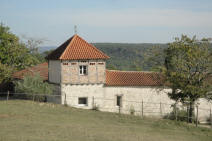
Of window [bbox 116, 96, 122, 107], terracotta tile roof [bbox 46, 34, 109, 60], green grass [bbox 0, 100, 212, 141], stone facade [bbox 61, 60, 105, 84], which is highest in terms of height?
terracotta tile roof [bbox 46, 34, 109, 60]

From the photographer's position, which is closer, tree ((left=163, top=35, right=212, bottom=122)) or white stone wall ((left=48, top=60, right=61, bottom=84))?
tree ((left=163, top=35, right=212, bottom=122))

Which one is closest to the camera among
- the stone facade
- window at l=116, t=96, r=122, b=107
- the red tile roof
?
the stone facade

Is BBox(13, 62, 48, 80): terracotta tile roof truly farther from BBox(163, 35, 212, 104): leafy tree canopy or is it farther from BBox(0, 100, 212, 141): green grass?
BBox(163, 35, 212, 104): leafy tree canopy

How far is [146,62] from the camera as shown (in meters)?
28.5

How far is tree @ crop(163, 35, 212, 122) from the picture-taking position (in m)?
25.9

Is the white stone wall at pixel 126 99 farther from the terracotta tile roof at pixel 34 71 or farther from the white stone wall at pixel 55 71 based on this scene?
the terracotta tile roof at pixel 34 71

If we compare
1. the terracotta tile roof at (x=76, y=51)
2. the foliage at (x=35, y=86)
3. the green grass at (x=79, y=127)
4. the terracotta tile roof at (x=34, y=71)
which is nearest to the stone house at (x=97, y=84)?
the terracotta tile roof at (x=76, y=51)

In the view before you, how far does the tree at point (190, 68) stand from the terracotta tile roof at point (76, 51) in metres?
6.31

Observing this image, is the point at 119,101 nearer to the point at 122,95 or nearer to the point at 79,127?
the point at 122,95

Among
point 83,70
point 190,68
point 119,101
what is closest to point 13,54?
point 83,70

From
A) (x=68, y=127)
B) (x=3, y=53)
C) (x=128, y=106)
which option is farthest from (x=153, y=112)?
(x=3, y=53)

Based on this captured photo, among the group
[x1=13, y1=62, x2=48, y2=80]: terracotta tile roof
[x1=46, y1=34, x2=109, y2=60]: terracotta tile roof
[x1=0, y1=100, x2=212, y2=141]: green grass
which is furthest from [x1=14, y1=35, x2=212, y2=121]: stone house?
[x1=0, y1=100, x2=212, y2=141]: green grass

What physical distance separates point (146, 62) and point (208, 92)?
5.45 meters

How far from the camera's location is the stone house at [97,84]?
29.4 metres
